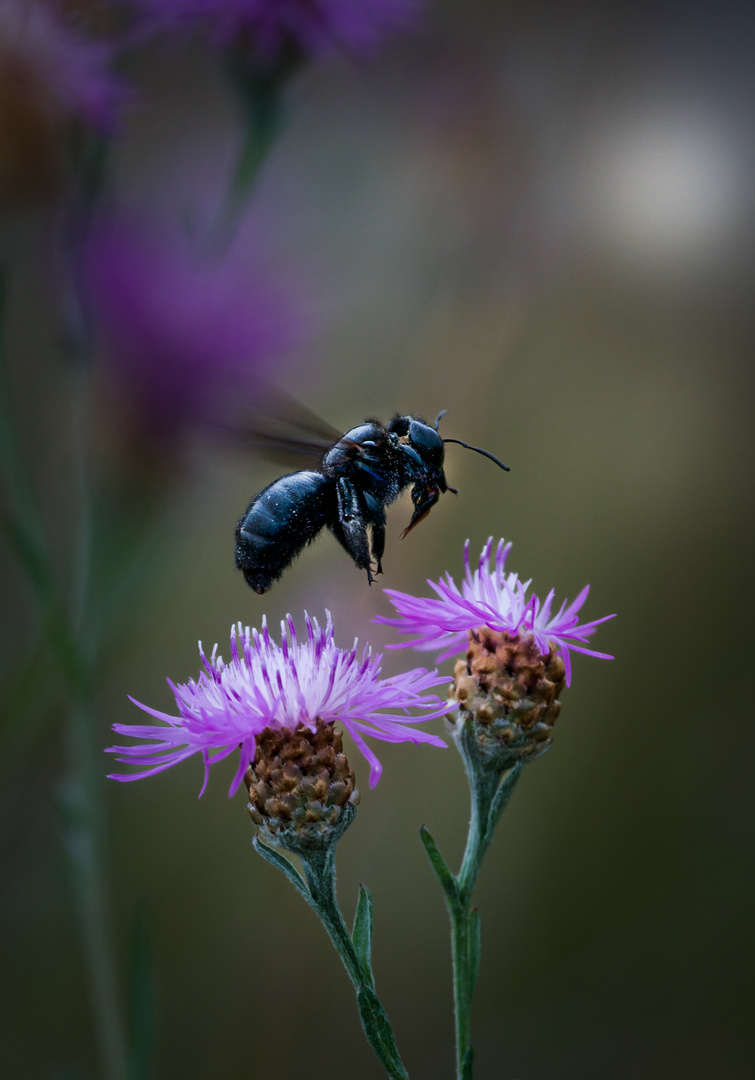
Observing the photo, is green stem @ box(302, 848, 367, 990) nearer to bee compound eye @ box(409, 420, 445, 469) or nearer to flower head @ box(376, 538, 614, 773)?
flower head @ box(376, 538, 614, 773)

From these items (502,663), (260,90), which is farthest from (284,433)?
(260,90)

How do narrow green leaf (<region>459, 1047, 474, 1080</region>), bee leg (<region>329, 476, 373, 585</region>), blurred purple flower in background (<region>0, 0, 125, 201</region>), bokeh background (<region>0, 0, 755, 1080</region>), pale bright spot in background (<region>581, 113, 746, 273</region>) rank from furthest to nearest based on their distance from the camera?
pale bright spot in background (<region>581, 113, 746, 273</region>) < bokeh background (<region>0, 0, 755, 1080</region>) < blurred purple flower in background (<region>0, 0, 125, 201</region>) < bee leg (<region>329, 476, 373, 585</region>) < narrow green leaf (<region>459, 1047, 474, 1080</region>)

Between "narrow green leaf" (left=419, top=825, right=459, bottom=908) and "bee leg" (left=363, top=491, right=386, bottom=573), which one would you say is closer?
"narrow green leaf" (left=419, top=825, right=459, bottom=908)

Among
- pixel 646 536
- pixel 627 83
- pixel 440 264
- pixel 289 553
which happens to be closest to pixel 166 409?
pixel 289 553

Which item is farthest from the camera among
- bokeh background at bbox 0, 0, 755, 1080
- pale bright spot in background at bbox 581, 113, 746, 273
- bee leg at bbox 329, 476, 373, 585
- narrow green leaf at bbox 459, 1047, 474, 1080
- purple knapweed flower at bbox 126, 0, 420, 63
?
pale bright spot in background at bbox 581, 113, 746, 273

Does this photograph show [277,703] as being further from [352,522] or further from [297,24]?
[297,24]

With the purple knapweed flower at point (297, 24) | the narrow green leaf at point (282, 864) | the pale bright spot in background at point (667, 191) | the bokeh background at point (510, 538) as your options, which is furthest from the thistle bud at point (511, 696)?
the pale bright spot in background at point (667, 191)

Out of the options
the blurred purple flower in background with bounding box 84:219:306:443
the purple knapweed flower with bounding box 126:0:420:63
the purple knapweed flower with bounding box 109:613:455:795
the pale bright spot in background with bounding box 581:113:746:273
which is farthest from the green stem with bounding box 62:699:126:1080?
the pale bright spot in background with bounding box 581:113:746:273
